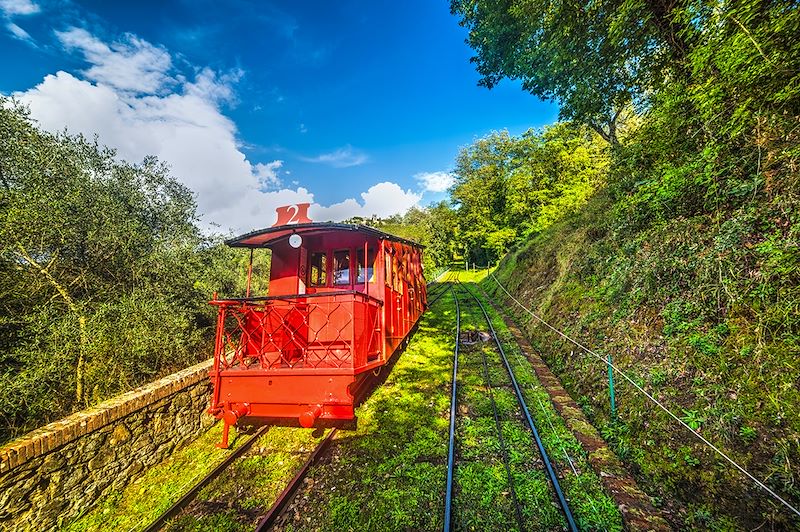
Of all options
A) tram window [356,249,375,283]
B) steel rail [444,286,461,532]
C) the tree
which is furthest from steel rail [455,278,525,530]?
the tree

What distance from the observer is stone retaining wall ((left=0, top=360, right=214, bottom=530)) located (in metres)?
3.45

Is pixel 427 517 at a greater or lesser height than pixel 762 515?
lesser

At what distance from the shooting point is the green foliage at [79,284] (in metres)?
6.31

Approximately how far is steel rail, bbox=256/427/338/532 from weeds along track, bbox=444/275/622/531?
6.50 feet

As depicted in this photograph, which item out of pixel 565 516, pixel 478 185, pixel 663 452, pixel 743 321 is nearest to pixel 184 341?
pixel 565 516

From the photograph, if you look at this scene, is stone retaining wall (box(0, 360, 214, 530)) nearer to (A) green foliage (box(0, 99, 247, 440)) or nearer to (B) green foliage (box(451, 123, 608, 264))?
(A) green foliage (box(0, 99, 247, 440))

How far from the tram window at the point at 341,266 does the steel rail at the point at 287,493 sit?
3320 mm

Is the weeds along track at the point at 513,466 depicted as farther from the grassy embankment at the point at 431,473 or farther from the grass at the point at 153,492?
the grass at the point at 153,492

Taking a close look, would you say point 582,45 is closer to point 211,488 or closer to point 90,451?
point 211,488

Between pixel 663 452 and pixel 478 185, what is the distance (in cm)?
3182

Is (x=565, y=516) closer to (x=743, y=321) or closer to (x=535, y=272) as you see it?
(x=743, y=321)

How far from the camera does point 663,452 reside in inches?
152

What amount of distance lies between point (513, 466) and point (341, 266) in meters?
5.01

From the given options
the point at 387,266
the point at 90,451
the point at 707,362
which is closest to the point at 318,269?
the point at 387,266
